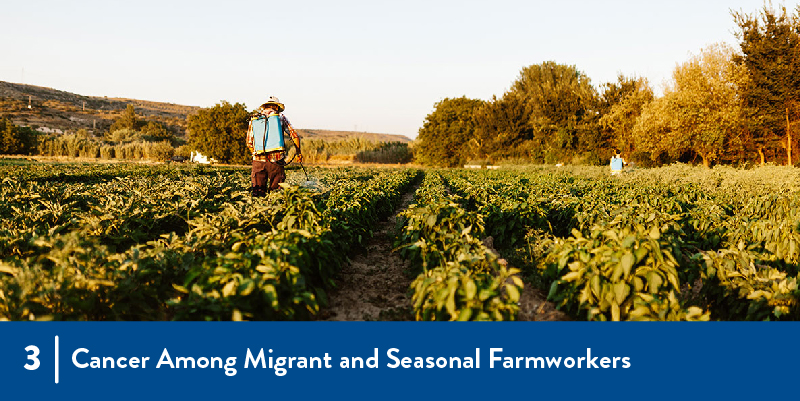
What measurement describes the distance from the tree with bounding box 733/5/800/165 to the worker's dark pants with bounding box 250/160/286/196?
79.5 feet

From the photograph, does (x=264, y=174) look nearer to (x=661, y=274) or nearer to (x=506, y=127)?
(x=661, y=274)

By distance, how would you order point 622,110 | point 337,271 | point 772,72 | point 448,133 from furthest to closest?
1. point 448,133
2. point 622,110
3. point 772,72
4. point 337,271

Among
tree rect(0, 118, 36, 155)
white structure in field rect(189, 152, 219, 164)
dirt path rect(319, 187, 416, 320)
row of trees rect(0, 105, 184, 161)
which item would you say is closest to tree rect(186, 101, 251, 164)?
white structure in field rect(189, 152, 219, 164)

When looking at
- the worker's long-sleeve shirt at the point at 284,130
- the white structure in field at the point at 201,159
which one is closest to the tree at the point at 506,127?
the white structure in field at the point at 201,159

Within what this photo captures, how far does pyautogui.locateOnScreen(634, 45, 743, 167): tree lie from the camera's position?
23094 mm

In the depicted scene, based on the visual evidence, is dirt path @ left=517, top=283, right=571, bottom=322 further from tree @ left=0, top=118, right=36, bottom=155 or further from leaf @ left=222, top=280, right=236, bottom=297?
tree @ left=0, top=118, right=36, bottom=155

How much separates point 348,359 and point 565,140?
39.7 metres

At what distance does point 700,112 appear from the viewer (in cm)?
2320

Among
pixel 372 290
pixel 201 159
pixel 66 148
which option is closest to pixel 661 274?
pixel 372 290

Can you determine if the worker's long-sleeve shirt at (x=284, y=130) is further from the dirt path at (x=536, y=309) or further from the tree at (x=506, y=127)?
the tree at (x=506, y=127)

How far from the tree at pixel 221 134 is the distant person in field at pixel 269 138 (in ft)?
150

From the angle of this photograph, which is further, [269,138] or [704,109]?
[704,109]

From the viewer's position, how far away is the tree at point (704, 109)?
2309 centimetres

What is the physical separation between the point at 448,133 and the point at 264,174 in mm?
53678
